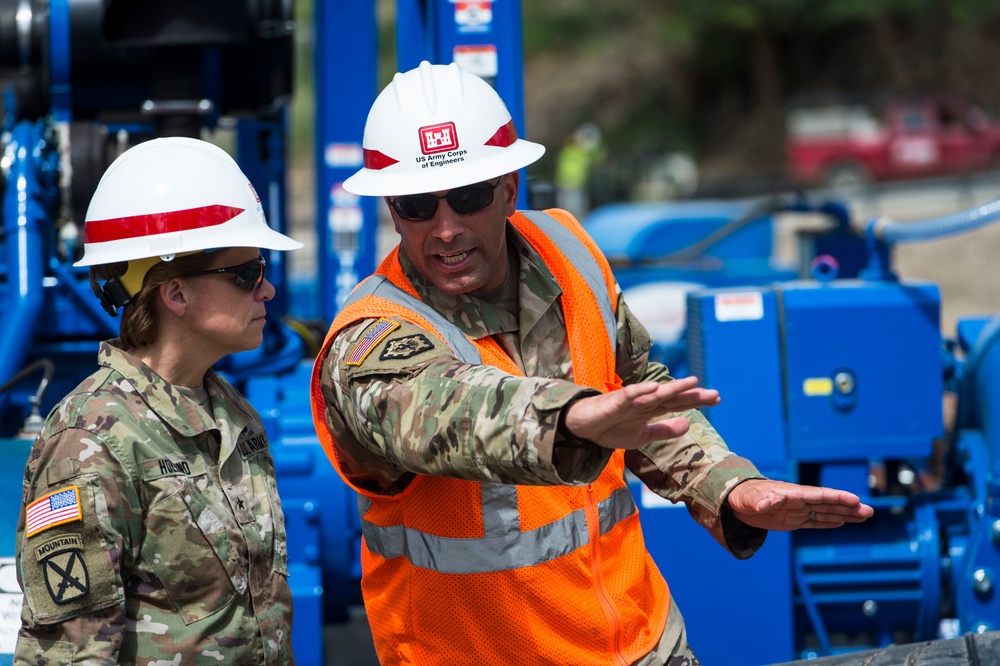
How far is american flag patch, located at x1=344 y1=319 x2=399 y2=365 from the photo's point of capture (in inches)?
84.5

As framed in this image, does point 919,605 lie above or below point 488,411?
below

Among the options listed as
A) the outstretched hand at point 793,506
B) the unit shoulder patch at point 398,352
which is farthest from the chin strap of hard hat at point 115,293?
the outstretched hand at point 793,506

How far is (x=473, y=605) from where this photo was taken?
228 cm

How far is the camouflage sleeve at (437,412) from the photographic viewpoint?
1.88 meters

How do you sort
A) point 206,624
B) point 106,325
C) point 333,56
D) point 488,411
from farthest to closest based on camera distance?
point 333,56, point 106,325, point 206,624, point 488,411

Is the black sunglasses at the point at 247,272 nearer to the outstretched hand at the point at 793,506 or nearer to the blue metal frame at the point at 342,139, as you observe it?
the outstretched hand at the point at 793,506

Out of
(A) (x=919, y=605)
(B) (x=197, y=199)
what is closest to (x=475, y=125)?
(B) (x=197, y=199)

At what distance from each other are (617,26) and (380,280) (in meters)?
36.6

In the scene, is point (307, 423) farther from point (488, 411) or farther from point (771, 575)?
point (488, 411)

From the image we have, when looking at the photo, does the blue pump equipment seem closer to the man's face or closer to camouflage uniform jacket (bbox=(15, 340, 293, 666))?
the man's face

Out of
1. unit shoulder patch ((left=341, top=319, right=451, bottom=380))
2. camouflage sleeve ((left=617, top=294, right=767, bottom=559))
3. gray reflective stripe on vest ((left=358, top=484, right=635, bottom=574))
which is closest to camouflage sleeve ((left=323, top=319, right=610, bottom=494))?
unit shoulder patch ((left=341, top=319, right=451, bottom=380))

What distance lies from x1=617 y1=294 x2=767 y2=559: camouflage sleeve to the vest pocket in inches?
34.2

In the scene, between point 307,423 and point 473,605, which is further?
point 307,423

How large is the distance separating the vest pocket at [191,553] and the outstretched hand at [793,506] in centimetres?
93
